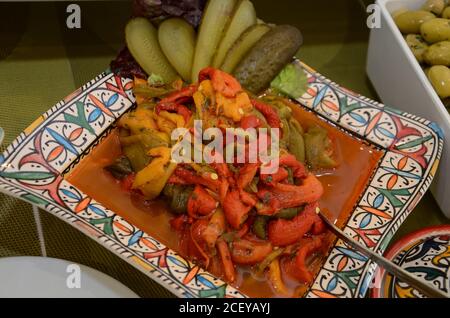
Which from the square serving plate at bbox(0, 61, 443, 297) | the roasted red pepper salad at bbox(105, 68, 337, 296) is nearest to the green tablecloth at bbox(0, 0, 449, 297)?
the square serving plate at bbox(0, 61, 443, 297)

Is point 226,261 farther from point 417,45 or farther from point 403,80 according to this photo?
point 417,45

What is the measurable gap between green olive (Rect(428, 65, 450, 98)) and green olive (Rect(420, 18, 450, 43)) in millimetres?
160

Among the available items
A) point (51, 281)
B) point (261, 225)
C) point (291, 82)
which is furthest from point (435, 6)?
point (51, 281)

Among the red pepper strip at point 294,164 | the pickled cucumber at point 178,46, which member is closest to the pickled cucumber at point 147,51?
the pickled cucumber at point 178,46

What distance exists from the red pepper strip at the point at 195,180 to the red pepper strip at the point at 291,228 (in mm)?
211

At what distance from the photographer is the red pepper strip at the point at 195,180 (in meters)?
1.79

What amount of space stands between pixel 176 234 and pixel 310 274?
45 cm

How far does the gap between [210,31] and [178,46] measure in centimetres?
14

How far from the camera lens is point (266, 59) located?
2.16m

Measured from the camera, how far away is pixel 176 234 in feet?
6.07

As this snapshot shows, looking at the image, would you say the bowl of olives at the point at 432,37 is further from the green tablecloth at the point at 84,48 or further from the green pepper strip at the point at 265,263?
the green pepper strip at the point at 265,263

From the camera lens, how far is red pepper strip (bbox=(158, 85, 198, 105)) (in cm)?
199

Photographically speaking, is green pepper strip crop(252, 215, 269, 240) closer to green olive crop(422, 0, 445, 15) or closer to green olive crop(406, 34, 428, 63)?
green olive crop(406, 34, 428, 63)

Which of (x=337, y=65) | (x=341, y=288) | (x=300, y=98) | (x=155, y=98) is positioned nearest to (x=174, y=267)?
(x=341, y=288)
